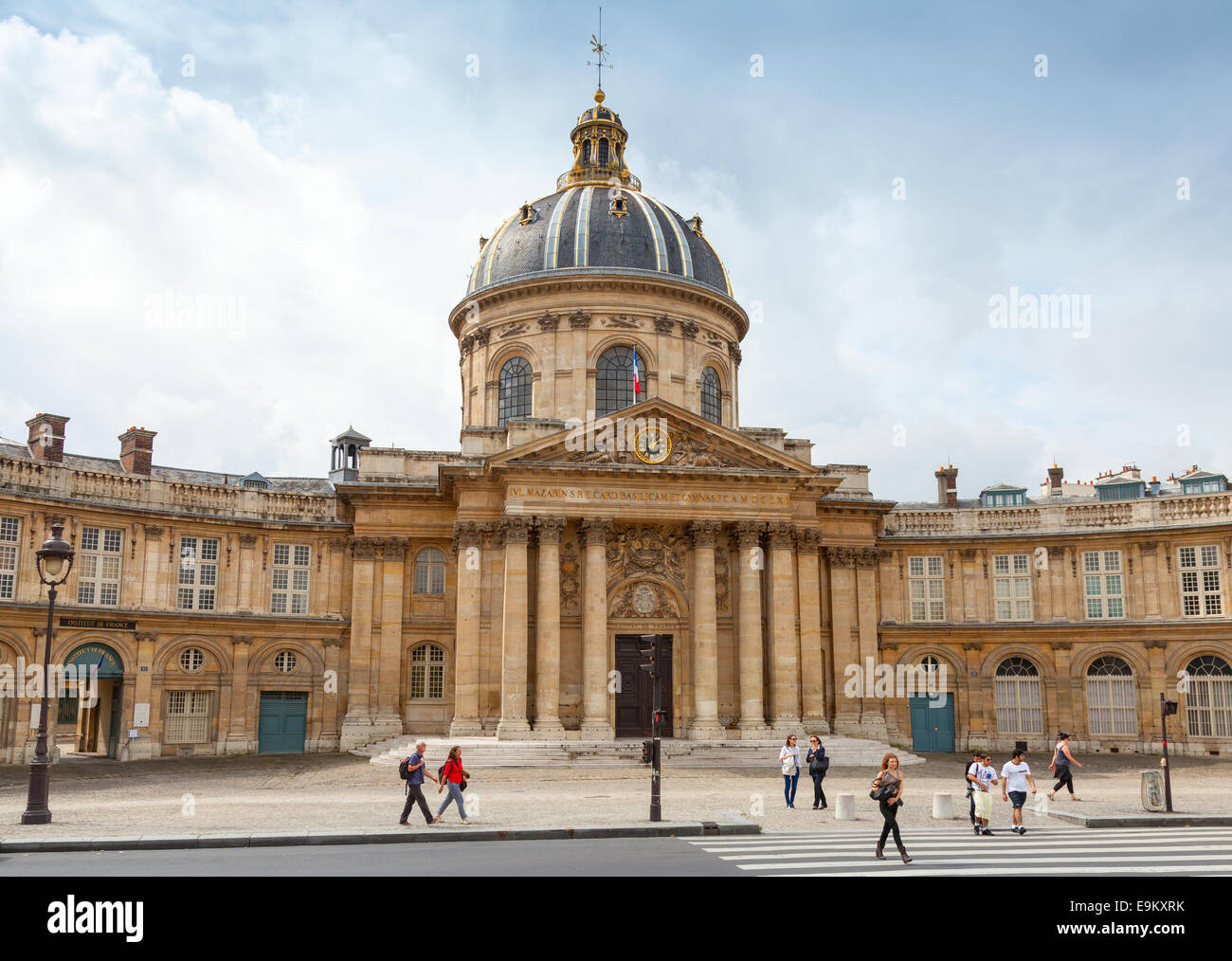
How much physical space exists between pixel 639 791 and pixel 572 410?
2231 cm

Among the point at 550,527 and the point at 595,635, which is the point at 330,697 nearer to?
the point at 595,635

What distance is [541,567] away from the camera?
134 feet

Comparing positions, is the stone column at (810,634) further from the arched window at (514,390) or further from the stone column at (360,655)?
the stone column at (360,655)

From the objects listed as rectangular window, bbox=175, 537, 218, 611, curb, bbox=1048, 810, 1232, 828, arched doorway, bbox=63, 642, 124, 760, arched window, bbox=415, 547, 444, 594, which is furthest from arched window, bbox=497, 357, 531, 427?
curb, bbox=1048, 810, 1232, 828

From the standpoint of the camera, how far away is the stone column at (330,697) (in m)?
44.3

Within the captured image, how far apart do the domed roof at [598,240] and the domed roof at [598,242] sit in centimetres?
4

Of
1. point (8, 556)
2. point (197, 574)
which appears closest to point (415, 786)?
point (8, 556)

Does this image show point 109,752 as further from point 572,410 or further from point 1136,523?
point 1136,523

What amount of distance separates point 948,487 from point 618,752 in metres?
23.7

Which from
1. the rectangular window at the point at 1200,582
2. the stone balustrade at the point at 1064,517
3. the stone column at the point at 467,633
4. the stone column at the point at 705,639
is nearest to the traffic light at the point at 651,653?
the stone column at the point at 705,639

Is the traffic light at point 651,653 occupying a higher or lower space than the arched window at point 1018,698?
higher
